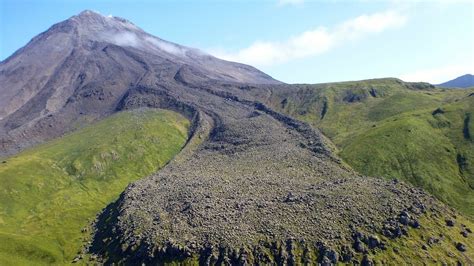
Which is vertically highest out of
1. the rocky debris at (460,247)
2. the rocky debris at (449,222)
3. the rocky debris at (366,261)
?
the rocky debris at (449,222)

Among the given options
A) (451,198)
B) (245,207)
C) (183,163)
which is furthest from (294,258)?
(183,163)

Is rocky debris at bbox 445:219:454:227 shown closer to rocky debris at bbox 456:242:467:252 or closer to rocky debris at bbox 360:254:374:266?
rocky debris at bbox 456:242:467:252

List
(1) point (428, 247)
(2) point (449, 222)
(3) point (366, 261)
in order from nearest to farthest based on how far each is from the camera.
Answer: (3) point (366, 261) → (1) point (428, 247) → (2) point (449, 222)

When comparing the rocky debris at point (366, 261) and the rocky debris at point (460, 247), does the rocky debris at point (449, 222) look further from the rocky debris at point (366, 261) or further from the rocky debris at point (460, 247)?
the rocky debris at point (366, 261)

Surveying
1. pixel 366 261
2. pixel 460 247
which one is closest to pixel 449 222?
pixel 460 247

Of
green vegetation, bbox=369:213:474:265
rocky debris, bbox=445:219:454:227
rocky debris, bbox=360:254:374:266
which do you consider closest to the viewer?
rocky debris, bbox=360:254:374:266

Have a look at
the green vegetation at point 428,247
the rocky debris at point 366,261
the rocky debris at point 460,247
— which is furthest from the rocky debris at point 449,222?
the rocky debris at point 366,261

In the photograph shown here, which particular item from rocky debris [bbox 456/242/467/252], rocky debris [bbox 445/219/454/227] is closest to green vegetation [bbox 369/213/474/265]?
rocky debris [bbox 456/242/467/252]

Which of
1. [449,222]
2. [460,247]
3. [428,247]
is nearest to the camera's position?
[428,247]

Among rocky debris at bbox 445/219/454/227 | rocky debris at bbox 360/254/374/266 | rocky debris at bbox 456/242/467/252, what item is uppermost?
rocky debris at bbox 445/219/454/227

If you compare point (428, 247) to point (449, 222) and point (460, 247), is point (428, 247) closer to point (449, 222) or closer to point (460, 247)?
point (460, 247)

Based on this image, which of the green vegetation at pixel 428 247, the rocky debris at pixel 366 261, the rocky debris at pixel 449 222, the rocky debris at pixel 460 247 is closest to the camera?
the rocky debris at pixel 366 261

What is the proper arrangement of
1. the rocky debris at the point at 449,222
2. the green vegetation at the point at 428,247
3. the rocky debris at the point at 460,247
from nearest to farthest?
the green vegetation at the point at 428,247, the rocky debris at the point at 460,247, the rocky debris at the point at 449,222
